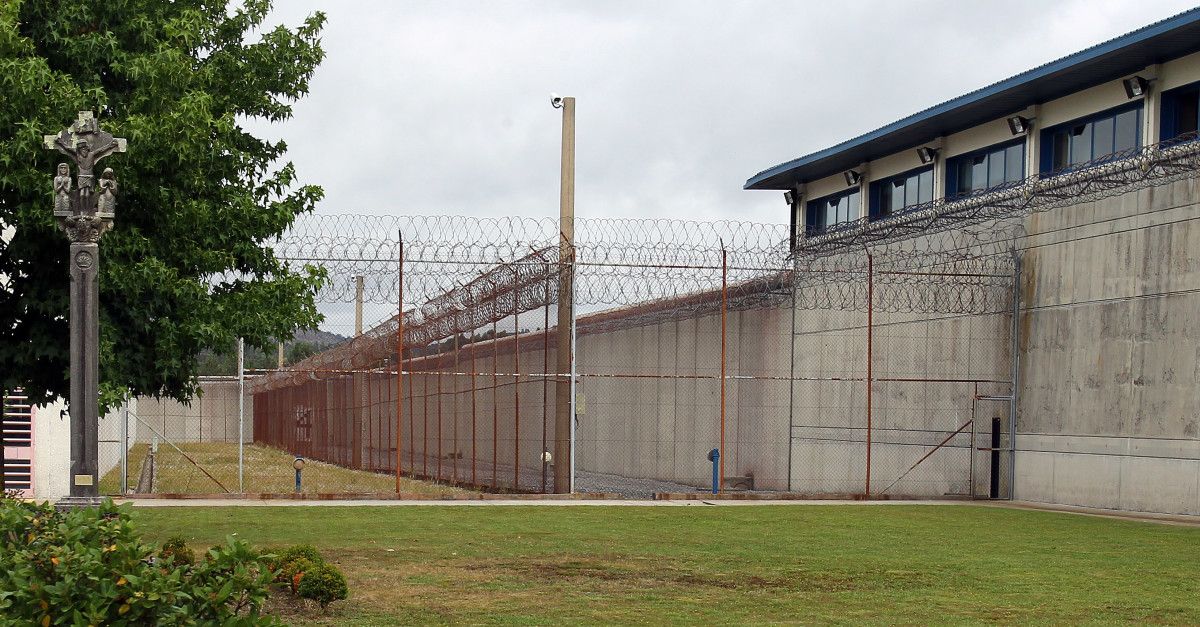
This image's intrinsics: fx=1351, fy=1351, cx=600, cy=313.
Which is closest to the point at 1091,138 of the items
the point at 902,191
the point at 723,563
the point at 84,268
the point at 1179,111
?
the point at 1179,111

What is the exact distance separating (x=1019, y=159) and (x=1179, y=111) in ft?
14.8

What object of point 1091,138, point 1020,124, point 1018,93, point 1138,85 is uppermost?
point 1018,93

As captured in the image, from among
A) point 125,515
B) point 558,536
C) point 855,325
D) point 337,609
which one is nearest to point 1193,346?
point 855,325

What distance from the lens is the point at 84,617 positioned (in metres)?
6.76

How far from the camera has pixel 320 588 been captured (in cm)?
1034

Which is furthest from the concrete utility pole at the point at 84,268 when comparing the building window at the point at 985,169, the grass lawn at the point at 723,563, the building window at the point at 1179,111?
the building window at the point at 985,169

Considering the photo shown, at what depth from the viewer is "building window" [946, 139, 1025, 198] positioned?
1084 inches

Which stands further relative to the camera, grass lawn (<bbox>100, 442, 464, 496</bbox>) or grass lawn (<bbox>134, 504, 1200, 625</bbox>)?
grass lawn (<bbox>100, 442, 464, 496</bbox>)

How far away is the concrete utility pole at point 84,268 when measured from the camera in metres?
10.9

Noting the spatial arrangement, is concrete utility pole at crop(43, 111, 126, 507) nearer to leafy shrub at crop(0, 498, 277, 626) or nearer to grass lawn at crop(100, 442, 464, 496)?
leafy shrub at crop(0, 498, 277, 626)

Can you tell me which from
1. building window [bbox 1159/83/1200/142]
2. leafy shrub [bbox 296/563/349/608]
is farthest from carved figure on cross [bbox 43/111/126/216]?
building window [bbox 1159/83/1200/142]

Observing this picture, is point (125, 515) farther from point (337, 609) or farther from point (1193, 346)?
point (1193, 346)

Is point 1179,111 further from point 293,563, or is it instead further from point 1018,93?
point 293,563

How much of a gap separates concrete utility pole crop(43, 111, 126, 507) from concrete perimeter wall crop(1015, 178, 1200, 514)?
15.8 m
